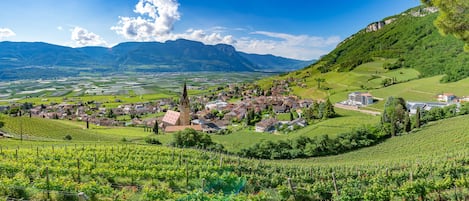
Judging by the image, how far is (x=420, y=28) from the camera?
16238 cm

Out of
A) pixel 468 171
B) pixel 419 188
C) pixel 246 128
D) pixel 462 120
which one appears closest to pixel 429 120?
pixel 462 120

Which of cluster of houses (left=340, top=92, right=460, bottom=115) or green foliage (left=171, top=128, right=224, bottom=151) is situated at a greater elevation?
cluster of houses (left=340, top=92, right=460, bottom=115)

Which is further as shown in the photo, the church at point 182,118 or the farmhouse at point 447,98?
the church at point 182,118

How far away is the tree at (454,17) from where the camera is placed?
1180cm

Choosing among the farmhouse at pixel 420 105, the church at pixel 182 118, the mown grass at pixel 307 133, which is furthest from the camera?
the church at pixel 182 118

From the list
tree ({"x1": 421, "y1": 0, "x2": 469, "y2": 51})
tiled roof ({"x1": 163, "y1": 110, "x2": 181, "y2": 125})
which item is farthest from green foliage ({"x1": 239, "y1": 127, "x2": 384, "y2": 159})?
tiled roof ({"x1": 163, "y1": 110, "x2": 181, "y2": 125})

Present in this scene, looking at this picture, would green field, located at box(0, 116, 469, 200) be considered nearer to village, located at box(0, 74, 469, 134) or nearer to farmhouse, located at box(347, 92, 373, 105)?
village, located at box(0, 74, 469, 134)

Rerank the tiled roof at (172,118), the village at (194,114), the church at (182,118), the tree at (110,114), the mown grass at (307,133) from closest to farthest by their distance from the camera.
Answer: the mown grass at (307,133), the village at (194,114), the church at (182,118), the tiled roof at (172,118), the tree at (110,114)

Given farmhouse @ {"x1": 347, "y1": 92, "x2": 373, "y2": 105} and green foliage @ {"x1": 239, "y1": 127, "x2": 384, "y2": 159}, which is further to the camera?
farmhouse @ {"x1": 347, "y1": 92, "x2": 373, "y2": 105}

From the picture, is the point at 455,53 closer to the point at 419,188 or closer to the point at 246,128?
the point at 246,128

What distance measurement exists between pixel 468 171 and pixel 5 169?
21744 millimetres

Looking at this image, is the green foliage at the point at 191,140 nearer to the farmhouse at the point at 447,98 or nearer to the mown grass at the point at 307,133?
the mown grass at the point at 307,133

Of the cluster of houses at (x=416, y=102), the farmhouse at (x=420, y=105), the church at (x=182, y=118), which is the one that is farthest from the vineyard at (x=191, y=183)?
the cluster of houses at (x=416, y=102)

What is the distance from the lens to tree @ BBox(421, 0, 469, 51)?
11.8m
